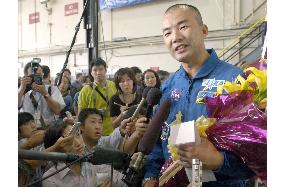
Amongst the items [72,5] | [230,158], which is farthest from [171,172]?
[72,5]

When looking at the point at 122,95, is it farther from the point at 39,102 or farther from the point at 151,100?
the point at 151,100

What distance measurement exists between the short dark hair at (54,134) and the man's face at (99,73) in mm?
1106

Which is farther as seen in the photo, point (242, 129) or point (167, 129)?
point (167, 129)

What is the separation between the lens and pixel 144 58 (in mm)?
7086

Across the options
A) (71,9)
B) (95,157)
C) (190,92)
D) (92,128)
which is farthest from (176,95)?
(71,9)

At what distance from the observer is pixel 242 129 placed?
27.7 inches

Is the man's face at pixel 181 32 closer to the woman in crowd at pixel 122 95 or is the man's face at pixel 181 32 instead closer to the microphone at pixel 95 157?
the microphone at pixel 95 157

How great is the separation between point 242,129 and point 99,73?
222 centimetres

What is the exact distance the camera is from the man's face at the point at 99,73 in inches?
111

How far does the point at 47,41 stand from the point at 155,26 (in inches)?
113

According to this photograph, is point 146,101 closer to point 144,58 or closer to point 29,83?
point 29,83

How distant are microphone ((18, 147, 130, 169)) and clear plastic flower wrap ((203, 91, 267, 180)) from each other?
23 cm

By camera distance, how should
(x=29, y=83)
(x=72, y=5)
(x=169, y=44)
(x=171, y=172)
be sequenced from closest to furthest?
1. (x=171, y=172)
2. (x=169, y=44)
3. (x=29, y=83)
4. (x=72, y=5)

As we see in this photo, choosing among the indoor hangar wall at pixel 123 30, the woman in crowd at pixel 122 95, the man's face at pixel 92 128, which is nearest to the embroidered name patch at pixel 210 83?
the man's face at pixel 92 128
